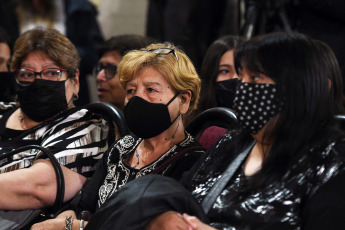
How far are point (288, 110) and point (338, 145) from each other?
187 mm

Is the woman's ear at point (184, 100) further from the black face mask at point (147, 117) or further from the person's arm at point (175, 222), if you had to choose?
the person's arm at point (175, 222)

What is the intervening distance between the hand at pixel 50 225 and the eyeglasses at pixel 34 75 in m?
0.86

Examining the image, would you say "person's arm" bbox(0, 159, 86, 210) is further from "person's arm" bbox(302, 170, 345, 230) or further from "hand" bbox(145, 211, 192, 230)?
"person's arm" bbox(302, 170, 345, 230)

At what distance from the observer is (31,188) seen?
2.58 m

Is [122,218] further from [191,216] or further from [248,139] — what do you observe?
[248,139]

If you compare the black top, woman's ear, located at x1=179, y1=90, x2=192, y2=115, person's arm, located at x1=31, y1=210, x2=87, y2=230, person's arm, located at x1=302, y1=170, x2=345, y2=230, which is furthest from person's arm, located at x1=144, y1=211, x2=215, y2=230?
woman's ear, located at x1=179, y1=90, x2=192, y2=115

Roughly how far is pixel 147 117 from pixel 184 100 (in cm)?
21

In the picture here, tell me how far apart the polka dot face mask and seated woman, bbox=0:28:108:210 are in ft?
3.42

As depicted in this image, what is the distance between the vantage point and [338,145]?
6.06ft

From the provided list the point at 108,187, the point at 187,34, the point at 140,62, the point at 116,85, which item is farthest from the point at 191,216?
the point at 187,34

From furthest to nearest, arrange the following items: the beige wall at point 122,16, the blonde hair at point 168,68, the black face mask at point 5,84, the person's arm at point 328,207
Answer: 1. the beige wall at point 122,16
2. the black face mask at point 5,84
3. the blonde hair at point 168,68
4. the person's arm at point 328,207

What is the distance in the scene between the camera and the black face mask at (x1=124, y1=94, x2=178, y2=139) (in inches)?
97.2

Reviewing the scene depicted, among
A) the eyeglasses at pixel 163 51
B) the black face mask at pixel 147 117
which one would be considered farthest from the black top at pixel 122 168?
the eyeglasses at pixel 163 51

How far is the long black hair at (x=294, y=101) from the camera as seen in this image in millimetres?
1875
